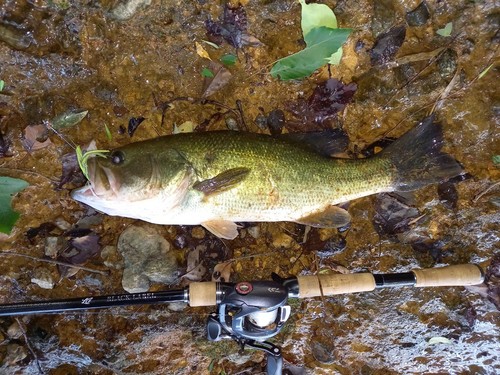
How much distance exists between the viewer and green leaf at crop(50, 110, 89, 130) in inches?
122

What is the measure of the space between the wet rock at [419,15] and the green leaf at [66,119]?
2.70 m

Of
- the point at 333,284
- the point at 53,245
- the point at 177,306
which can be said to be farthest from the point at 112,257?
the point at 333,284

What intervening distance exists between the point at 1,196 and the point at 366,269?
3023mm

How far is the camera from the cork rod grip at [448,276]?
119 inches

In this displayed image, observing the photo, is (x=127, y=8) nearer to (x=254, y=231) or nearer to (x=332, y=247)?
(x=254, y=231)

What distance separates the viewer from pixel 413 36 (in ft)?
10.7

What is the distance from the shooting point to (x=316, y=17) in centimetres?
306

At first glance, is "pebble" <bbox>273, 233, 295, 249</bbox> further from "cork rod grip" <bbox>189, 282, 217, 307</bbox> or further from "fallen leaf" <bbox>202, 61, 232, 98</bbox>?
"fallen leaf" <bbox>202, 61, 232, 98</bbox>

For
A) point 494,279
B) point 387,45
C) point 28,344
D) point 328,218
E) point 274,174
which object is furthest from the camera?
point 494,279

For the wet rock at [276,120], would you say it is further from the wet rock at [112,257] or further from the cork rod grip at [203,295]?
the wet rock at [112,257]

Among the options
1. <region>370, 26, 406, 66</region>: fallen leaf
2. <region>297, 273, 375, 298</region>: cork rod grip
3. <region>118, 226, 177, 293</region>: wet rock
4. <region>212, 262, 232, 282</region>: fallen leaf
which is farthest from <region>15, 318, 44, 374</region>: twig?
<region>370, 26, 406, 66</region>: fallen leaf

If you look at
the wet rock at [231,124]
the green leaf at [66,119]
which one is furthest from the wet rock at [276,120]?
the green leaf at [66,119]

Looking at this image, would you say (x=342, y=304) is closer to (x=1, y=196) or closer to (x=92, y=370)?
(x=92, y=370)

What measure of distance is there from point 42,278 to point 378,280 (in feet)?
8.66
